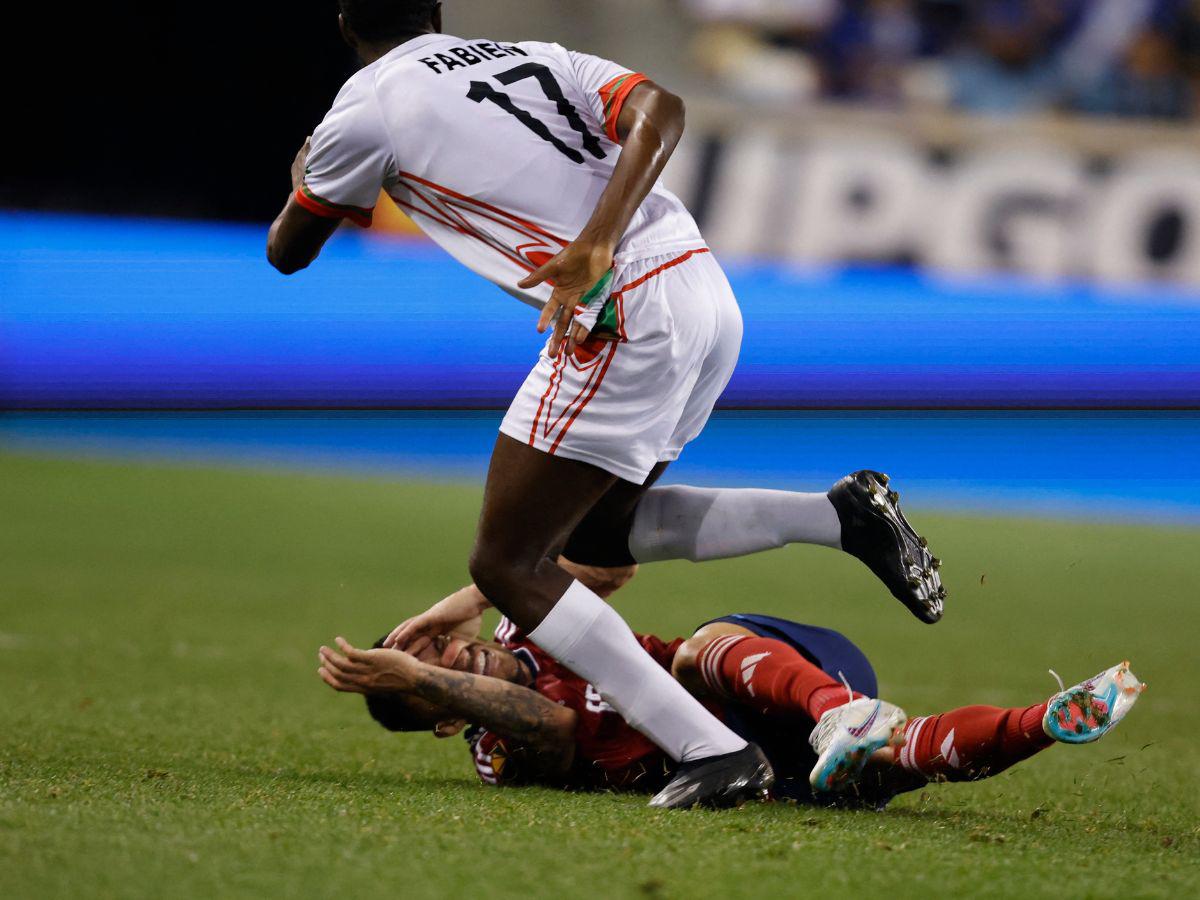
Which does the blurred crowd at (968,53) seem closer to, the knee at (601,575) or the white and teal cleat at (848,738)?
the knee at (601,575)

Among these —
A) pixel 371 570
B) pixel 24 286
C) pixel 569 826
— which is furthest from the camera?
pixel 24 286

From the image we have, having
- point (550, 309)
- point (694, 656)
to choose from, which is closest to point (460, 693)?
point (694, 656)

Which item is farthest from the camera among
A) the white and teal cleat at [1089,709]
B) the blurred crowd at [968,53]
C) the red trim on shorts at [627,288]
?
the blurred crowd at [968,53]

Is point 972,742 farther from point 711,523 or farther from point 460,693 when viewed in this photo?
point 460,693

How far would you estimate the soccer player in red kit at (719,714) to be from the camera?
8.75ft

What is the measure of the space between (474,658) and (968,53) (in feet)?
40.1

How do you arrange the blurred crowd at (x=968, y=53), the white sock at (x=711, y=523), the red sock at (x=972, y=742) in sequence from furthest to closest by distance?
the blurred crowd at (x=968, y=53) → the white sock at (x=711, y=523) → the red sock at (x=972, y=742)

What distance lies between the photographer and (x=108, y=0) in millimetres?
14180

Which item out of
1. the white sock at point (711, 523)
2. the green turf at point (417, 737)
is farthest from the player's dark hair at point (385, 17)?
the green turf at point (417, 737)

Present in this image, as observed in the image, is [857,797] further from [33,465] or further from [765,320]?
[765,320]

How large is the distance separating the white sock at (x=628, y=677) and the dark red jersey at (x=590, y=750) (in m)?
0.12

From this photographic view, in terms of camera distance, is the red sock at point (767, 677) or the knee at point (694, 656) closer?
the red sock at point (767, 677)

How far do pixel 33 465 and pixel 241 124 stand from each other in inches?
168

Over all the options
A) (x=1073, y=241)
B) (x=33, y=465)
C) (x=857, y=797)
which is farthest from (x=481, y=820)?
(x=1073, y=241)
